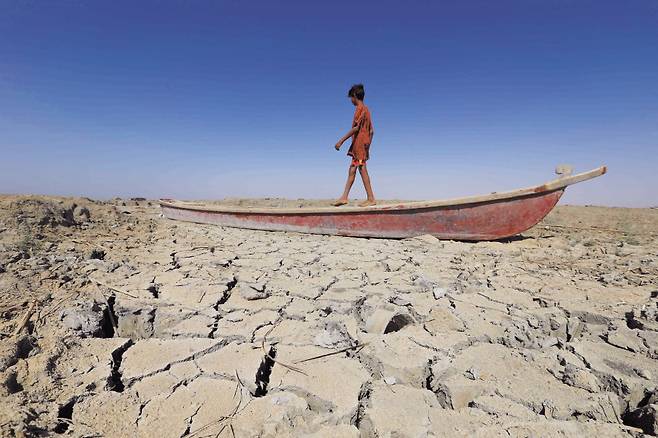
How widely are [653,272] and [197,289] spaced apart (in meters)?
3.47

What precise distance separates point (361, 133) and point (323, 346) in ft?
11.4

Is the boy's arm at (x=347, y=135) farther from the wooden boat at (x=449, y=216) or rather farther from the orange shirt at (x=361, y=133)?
the wooden boat at (x=449, y=216)

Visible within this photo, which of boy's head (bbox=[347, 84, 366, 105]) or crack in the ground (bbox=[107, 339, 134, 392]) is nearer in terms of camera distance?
crack in the ground (bbox=[107, 339, 134, 392])

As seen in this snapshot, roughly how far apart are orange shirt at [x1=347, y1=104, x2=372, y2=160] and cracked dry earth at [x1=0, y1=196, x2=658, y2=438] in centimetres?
215

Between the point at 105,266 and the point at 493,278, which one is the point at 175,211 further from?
the point at 493,278

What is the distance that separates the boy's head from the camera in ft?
13.7

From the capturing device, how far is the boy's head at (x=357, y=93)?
4.19m

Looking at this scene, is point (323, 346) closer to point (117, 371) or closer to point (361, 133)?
point (117, 371)

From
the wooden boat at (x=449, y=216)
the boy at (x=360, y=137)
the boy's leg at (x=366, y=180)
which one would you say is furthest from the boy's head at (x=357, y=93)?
the wooden boat at (x=449, y=216)

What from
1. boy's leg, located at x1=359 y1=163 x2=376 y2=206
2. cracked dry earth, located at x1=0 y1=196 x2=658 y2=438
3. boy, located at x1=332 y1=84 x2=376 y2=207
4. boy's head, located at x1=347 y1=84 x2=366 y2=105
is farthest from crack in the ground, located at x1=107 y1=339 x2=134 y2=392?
boy's head, located at x1=347 y1=84 x2=366 y2=105

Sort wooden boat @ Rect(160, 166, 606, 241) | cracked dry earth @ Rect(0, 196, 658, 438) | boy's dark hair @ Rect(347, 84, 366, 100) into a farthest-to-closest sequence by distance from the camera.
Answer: boy's dark hair @ Rect(347, 84, 366, 100) → wooden boat @ Rect(160, 166, 606, 241) → cracked dry earth @ Rect(0, 196, 658, 438)

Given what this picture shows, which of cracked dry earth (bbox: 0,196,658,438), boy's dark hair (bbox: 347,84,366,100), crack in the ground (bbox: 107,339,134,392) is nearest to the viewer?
cracked dry earth (bbox: 0,196,658,438)

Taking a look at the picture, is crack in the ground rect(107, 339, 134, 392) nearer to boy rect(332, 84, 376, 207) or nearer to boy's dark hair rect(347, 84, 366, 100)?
boy rect(332, 84, 376, 207)

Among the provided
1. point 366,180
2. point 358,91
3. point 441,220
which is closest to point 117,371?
point 441,220
